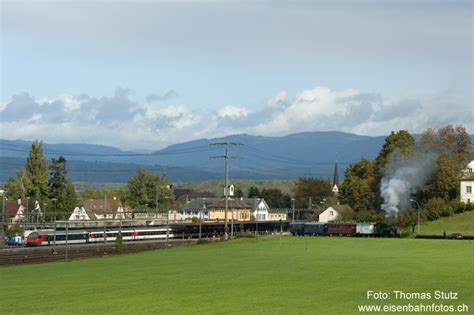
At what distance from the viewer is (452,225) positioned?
11975cm

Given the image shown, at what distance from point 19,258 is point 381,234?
5555 cm

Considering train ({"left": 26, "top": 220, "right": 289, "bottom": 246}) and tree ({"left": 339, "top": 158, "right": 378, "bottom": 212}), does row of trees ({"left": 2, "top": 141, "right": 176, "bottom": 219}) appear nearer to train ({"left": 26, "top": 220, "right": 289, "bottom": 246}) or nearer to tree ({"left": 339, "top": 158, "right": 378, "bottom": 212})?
train ({"left": 26, "top": 220, "right": 289, "bottom": 246})

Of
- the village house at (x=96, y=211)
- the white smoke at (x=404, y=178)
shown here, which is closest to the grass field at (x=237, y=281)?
the white smoke at (x=404, y=178)

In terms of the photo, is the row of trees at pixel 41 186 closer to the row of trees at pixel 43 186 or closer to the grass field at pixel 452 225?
the row of trees at pixel 43 186

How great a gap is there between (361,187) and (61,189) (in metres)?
54.1

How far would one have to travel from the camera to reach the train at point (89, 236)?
118 meters

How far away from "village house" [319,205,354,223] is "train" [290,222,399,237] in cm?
1049

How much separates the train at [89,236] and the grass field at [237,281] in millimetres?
40748

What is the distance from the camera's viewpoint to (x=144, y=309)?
3650 centimetres

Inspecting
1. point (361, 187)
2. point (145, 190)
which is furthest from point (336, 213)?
point (145, 190)

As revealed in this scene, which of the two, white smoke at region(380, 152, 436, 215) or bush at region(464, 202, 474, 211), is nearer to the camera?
bush at region(464, 202, 474, 211)

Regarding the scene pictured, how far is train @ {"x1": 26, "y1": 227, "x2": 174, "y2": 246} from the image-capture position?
389ft

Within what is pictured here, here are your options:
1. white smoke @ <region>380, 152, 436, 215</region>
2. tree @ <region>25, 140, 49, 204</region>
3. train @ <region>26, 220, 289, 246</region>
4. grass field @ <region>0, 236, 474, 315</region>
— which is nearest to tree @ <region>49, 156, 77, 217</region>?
tree @ <region>25, 140, 49, 204</region>

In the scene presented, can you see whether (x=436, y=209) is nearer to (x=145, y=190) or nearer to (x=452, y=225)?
(x=452, y=225)
